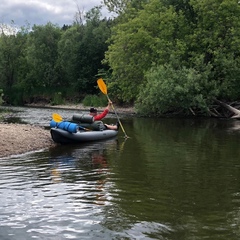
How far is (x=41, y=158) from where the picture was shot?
1223 cm

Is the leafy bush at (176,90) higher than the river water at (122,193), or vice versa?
the leafy bush at (176,90)

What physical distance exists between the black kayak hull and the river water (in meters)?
0.65

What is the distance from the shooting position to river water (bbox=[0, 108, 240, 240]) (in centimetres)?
617

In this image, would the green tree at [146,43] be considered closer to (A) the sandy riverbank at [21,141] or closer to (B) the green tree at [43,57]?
(A) the sandy riverbank at [21,141]

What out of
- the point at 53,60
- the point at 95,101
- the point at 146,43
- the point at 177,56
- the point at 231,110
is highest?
the point at 53,60

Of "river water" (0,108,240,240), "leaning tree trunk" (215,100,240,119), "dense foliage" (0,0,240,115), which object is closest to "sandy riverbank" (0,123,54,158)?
"river water" (0,108,240,240)

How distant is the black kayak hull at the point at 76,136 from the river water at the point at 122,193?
0.65m

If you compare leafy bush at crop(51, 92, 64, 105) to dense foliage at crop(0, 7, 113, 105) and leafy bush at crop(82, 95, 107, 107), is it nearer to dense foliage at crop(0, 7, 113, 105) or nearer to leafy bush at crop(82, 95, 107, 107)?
dense foliage at crop(0, 7, 113, 105)

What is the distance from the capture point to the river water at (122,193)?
6.17 metres

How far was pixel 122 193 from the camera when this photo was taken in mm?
Answer: 8250

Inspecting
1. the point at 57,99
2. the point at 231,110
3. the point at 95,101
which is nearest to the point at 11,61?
the point at 57,99

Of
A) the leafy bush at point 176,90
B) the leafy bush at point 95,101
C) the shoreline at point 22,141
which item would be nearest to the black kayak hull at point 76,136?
the shoreline at point 22,141

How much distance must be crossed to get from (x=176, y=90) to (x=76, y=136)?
1251cm

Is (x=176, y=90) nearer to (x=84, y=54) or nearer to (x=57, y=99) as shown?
(x=84, y=54)
